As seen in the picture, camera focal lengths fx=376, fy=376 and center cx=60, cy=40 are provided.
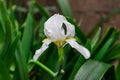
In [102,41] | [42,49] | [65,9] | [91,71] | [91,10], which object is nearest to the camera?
[42,49]

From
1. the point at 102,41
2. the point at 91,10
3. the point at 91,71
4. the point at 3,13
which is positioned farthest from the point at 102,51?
the point at 91,10

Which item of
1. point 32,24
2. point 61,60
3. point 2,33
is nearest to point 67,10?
point 32,24

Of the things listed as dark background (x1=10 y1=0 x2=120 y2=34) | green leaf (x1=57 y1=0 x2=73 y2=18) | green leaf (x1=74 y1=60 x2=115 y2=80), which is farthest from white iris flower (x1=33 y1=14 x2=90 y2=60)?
dark background (x1=10 y1=0 x2=120 y2=34)

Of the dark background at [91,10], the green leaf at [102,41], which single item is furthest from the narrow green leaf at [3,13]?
the dark background at [91,10]

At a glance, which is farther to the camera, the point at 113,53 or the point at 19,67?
the point at 113,53

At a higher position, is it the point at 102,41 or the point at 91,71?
the point at 91,71

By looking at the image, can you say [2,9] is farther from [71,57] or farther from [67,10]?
[67,10]

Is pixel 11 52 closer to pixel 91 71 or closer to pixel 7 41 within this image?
pixel 7 41

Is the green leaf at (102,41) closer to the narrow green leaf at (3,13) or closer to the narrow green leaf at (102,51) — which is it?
the narrow green leaf at (102,51)
